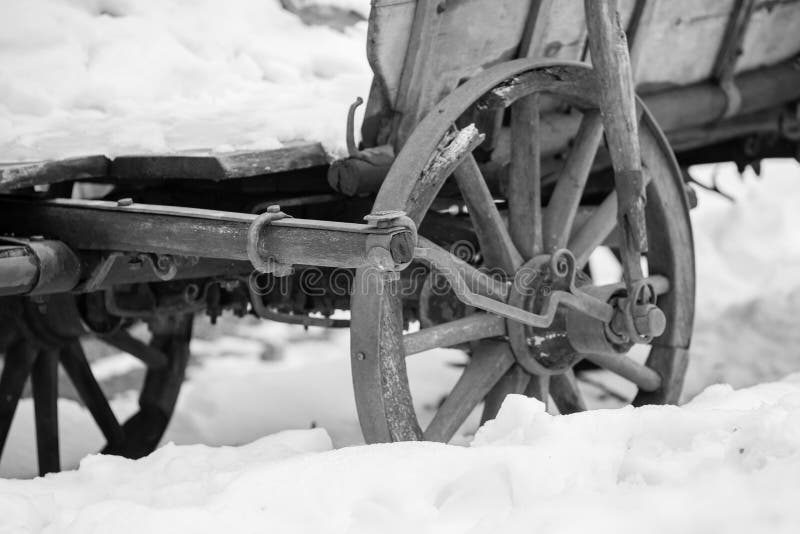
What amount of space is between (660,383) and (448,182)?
3.18 ft

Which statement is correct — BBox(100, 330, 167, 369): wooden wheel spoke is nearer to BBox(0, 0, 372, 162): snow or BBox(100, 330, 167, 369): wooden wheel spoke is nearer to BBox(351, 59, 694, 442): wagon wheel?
BBox(0, 0, 372, 162): snow

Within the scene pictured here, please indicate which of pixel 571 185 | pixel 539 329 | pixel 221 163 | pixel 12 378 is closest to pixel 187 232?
pixel 221 163

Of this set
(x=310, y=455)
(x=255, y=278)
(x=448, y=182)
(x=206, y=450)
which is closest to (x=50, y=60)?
(x=255, y=278)

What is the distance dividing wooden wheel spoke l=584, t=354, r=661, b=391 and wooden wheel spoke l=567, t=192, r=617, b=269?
305 mm

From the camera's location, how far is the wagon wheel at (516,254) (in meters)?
2.77

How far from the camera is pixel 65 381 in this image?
6.33m

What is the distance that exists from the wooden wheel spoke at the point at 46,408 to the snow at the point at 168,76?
0.93 m

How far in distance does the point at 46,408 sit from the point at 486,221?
193 cm

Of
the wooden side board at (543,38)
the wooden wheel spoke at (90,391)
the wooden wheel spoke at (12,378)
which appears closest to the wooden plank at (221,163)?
the wooden side board at (543,38)

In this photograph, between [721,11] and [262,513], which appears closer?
[262,513]

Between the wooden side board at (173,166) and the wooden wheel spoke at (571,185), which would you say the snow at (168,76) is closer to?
the wooden side board at (173,166)

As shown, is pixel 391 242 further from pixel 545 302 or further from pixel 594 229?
pixel 594 229

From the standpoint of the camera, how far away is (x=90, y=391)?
441cm

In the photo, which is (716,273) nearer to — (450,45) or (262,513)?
(450,45)
